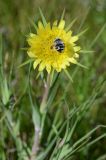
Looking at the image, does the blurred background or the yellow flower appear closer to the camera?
the yellow flower

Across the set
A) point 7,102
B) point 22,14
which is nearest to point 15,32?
point 22,14

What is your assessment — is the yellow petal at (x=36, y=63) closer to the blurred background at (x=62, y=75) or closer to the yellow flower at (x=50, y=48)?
the yellow flower at (x=50, y=48)

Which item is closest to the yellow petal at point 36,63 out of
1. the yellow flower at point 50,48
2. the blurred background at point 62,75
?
the yellow flower at point 50,48

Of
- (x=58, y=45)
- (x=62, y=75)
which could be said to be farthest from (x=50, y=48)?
(x=62, y=75)

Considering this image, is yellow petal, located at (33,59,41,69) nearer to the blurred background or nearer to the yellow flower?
the yellow flower

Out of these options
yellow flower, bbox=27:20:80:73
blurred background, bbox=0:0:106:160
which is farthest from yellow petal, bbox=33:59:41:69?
blurred background, bbox=0:0:106:160

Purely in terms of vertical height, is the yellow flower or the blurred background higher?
the yellow flower
